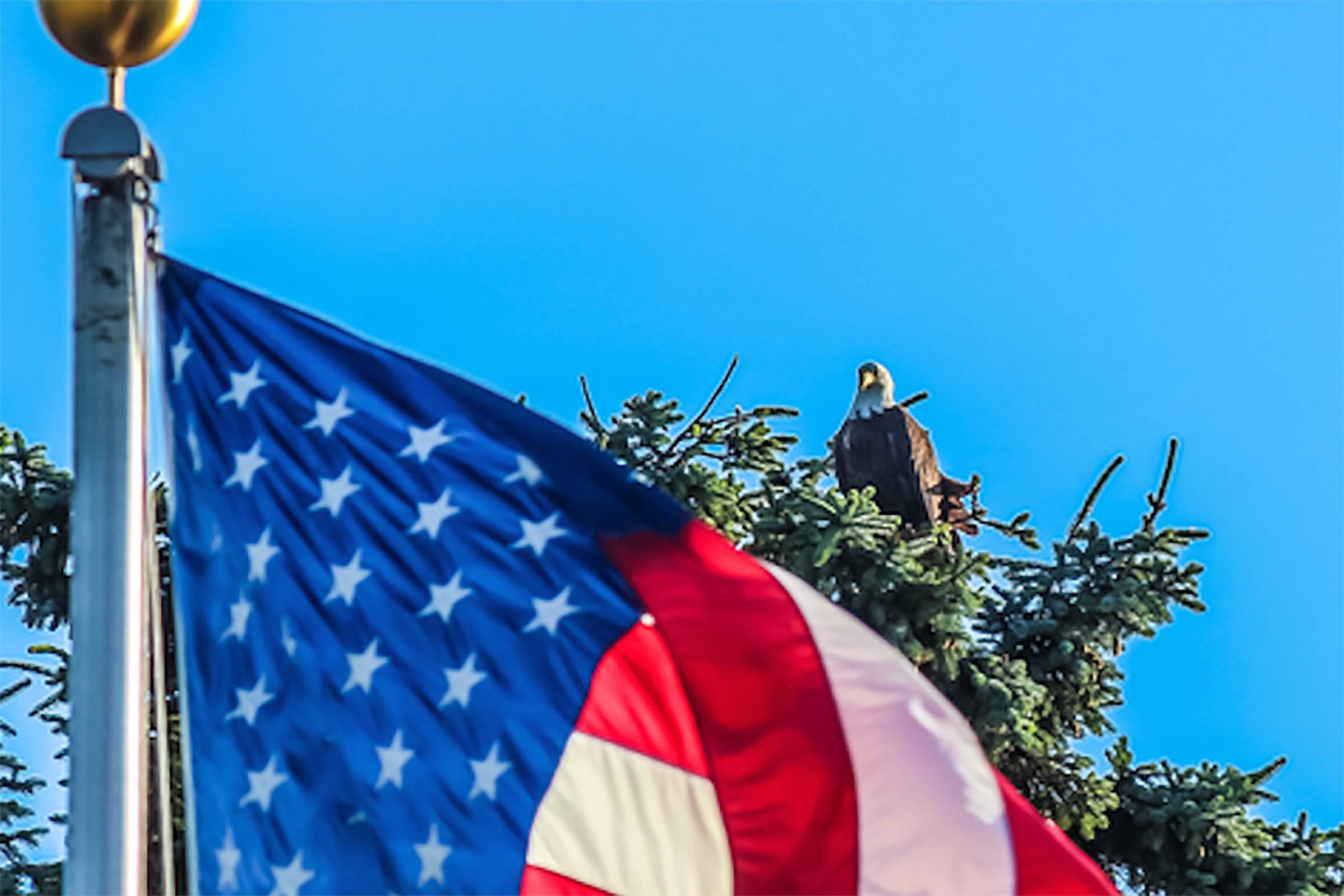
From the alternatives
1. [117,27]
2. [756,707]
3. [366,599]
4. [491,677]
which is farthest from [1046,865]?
[117,27]

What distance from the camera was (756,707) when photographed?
20.2 ft

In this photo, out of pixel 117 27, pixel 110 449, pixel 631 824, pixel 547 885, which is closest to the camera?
pixel 110 449

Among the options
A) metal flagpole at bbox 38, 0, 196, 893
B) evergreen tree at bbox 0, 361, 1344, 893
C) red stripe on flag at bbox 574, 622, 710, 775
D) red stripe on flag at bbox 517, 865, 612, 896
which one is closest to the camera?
metal flagpole at bbox 38, 0, 196, 893

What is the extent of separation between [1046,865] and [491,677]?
137cm

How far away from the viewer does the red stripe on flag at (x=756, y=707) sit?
6074 mm

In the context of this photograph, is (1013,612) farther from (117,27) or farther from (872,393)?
(117,27)

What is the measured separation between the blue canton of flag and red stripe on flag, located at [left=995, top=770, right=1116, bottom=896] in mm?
1060

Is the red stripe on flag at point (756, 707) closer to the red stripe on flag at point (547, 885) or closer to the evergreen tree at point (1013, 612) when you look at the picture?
the red stripe on flag at point (547, 885)

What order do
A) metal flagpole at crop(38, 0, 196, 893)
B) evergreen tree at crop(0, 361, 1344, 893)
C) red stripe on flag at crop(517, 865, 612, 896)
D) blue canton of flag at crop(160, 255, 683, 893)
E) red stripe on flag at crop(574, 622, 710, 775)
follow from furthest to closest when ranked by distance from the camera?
evergreen tree at crop(0, 361, 1344, 893)
red stripe on flag at crop(574, 622, 710, 775)
red stripe on flag at crop(517, 865, 612, 896)
blue canton of flag at crop(160, 255, 683, 893)
metal flagpole at crop(38, 0, 196, 893)

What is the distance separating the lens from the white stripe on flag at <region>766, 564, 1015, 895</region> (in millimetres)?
6000

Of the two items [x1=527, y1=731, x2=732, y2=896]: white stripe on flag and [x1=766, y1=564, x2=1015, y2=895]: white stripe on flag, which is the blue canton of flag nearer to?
[x1=527, y1=731, x2=732, y2=896]: white stripe on flag

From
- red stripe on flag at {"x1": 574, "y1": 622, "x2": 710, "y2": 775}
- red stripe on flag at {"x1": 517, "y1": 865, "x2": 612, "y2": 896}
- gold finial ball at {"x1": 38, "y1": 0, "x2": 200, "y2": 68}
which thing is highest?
gold finial ball at {"x1": 38, "y1": 0, "x2": 200, "y2": 68}

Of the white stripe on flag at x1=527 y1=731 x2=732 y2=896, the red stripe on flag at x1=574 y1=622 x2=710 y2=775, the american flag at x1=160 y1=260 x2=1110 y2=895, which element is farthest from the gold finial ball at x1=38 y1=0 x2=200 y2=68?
the white stripe on flag at x1=527 y1=731 x2=732 y2=896

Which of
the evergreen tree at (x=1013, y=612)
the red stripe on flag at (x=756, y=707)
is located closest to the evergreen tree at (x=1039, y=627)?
the evergreen tree at (x=1013, y=612)
